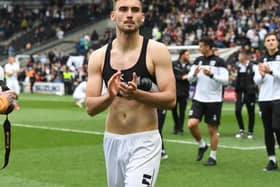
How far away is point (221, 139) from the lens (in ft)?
58.7

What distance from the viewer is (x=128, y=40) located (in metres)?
6.62

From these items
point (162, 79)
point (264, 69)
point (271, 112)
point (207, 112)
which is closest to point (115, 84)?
point (162, 79)

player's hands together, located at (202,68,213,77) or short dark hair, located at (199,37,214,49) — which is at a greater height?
short dark hair, located at (199,37,214,49)

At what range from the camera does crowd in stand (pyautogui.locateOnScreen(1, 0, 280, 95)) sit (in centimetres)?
3972

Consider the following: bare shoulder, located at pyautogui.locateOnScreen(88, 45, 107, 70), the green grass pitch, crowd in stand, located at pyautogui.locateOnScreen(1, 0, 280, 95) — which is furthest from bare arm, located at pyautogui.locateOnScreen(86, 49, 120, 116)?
crowd in stand, located at pyautogui.locateOnScreen(1, 0, 280, 95)

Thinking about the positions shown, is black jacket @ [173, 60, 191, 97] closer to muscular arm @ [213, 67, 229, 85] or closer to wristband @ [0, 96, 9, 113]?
muscular arm @ [213, 67, 229, 85]

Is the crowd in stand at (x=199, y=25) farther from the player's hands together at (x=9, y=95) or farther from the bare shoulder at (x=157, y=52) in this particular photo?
the player's hands together at (x=9, y=95)

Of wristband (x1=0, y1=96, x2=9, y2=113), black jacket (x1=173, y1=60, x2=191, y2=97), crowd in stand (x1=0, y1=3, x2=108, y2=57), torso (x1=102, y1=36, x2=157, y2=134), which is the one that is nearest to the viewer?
wristband (x1=0, y1=96, x2=9, y2=113)

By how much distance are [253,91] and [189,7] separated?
104ft

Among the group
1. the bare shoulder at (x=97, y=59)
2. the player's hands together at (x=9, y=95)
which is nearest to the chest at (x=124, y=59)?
the bare shoulder at (x=97, y=59)

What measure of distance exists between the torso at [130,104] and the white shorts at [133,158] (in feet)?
0.24

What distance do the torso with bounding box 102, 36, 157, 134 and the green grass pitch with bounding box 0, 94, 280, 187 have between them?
4.44m

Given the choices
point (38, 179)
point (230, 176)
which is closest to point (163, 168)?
point (230, 176)

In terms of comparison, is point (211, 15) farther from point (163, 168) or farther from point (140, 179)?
Answer: point (140, 179)
